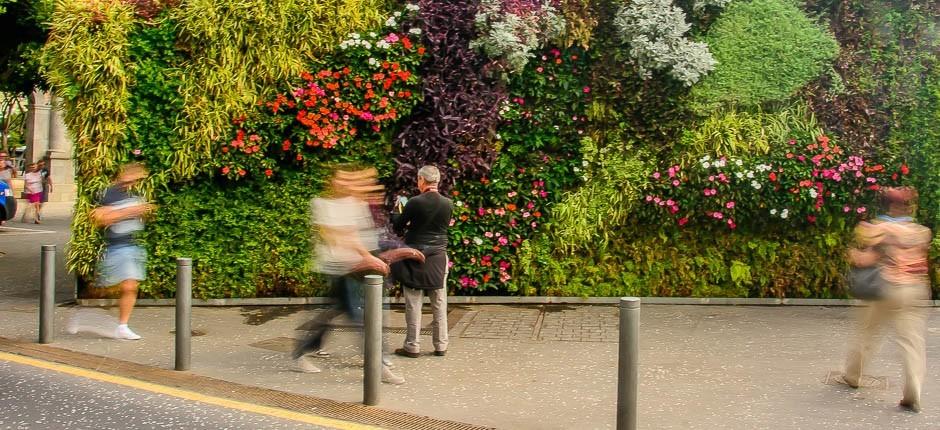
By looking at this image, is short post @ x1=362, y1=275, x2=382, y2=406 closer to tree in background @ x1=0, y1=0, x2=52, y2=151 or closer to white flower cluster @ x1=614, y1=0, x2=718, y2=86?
white flower cluster @ x1=614, y1=0, x2=718, y2=86

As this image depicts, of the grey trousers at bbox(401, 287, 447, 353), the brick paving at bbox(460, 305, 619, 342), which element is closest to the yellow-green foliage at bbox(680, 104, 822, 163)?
the brick paving at bbox(460, 305, 619, 342)

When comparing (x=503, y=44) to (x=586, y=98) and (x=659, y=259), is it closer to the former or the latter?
(x=586, y=98)

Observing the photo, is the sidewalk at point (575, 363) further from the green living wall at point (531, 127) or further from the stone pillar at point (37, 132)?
the stone pillar at point (37, 132)

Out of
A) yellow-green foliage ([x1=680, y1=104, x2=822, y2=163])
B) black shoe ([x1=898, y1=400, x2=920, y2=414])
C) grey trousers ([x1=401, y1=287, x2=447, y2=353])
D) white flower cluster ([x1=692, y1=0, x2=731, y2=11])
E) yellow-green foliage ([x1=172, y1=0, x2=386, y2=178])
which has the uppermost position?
white flower cluster ([x1=692, y1=0, x2=731, y2=11])

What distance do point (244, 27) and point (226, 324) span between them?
129 inches

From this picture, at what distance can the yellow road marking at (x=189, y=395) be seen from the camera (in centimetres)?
623

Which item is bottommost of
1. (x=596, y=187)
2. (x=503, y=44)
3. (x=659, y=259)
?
(x=659, y=259)

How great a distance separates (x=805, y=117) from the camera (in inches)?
418

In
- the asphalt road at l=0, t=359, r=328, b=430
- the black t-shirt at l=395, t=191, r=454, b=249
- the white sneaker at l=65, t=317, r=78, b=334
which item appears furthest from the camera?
the white sneaker at l=65, t=317, r=78, b=334

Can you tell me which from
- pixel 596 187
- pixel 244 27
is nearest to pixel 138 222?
pixel 244 27

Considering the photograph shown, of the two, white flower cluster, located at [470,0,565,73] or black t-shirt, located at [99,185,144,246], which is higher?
white flower cluster, located at [470,0,565,73]

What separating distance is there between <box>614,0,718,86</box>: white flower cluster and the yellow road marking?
5935mm

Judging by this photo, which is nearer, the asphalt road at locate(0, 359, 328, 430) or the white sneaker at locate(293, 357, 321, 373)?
the asphalt road at locate(0, 359, 328, 430)

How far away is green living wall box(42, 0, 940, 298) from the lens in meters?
10.4
